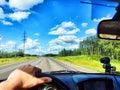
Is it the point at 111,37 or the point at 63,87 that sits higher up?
the point at 111,37

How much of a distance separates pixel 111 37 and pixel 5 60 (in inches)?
3076

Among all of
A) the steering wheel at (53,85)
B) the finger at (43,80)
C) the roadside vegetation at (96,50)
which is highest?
the roadside vegetation at (96,50)

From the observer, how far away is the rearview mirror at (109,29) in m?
2.62

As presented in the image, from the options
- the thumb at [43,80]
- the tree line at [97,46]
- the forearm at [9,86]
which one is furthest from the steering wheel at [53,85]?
the tree line at [97,46]

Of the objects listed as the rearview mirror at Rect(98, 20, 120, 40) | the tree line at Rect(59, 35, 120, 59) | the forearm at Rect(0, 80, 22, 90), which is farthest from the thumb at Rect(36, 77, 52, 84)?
the tree line at Rect(59, 35, 120, 59)

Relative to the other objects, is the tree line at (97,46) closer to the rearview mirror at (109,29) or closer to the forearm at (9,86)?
the rearview mirror at (109,29)

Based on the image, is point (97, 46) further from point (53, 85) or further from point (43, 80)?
point (43, 80)

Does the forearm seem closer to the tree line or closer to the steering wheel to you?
the steering wheel

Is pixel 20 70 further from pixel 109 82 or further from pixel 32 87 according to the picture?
pixel 109 82

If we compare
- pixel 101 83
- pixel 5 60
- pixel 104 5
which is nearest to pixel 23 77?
pixel 101 83

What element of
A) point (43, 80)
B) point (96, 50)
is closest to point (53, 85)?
point (43, 80)

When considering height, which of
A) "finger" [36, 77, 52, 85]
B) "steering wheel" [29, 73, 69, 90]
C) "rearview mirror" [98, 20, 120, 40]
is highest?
"rearview mirror" [98, 20, 120, 40]

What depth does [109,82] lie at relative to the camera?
231cm

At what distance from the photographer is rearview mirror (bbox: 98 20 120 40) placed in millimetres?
2621
